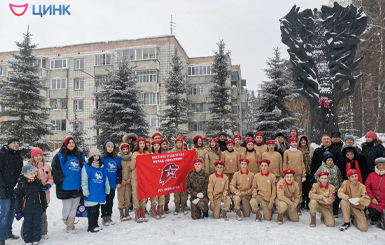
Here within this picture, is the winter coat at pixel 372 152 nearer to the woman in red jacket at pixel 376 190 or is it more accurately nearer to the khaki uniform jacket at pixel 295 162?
the woman in red jacket at pixel 376 190

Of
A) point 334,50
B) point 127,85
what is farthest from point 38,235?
point 334,50

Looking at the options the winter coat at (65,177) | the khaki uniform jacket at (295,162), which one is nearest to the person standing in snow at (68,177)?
the winter coat at (65,177)

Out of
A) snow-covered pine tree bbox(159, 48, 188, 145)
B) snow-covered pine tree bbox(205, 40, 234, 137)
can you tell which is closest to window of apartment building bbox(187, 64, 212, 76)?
snow-covered pine tree bbox(205, 40, 234, 137)

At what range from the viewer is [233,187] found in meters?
6.43

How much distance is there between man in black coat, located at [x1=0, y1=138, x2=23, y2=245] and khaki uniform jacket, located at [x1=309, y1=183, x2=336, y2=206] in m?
6.01

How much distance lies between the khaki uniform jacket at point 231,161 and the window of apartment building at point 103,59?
2470cm

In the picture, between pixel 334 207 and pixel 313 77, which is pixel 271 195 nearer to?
pixel 334 207

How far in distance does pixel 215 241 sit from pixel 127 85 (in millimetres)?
11614

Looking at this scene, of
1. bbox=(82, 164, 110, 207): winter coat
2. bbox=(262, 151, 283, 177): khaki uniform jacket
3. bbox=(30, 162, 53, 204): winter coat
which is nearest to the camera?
bbox=(30, 162, 53, 204): winter coat

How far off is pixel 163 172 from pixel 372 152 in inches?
199

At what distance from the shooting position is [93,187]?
5.52 metres

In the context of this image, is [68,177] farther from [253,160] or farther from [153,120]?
[153,120]

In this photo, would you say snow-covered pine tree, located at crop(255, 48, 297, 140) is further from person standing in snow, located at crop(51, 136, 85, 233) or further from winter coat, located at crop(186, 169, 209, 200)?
person standing in snow, located at crop(51, 136, 85, 233)

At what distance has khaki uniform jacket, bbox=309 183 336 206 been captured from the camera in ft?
18.9
